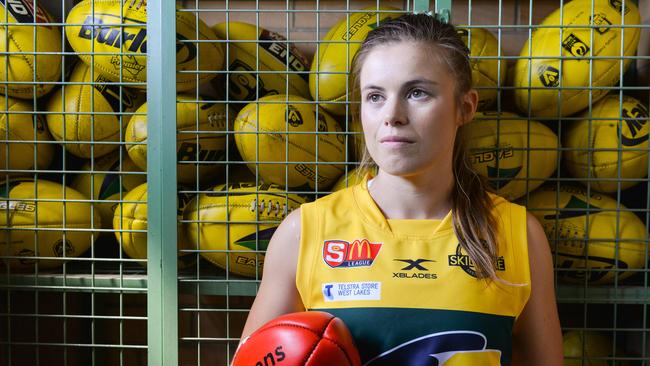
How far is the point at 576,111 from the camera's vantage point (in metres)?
1.51

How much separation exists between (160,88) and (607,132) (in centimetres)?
108

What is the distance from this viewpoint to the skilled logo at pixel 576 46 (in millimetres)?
1437

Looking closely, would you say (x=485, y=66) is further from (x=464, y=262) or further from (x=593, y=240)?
(x=464, y=262)

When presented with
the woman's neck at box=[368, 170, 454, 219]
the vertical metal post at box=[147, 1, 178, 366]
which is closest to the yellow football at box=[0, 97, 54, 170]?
the vertical metal post at box=[147, 1, 178, 366]

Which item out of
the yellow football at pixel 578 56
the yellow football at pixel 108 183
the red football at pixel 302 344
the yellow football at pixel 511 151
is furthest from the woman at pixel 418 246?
the yellow football at pixel 108 183

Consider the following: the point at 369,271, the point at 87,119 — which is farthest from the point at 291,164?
the point at 87,119

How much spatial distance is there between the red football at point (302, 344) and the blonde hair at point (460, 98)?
0.29m

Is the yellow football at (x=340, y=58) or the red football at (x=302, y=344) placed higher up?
the yellow football at (x=340, y=58)

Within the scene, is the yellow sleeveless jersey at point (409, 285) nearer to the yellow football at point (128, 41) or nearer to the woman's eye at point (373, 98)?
the woman's eye at point (373, 98)

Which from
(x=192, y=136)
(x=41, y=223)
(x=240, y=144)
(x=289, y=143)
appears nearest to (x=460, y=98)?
(x=289, y=143)

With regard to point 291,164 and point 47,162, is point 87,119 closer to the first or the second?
point 47,162

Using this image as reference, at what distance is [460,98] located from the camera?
113 cm

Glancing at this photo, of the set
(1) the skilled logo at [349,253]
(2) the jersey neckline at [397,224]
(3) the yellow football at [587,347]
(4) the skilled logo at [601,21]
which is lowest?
(3) the yellow football at [587,347]

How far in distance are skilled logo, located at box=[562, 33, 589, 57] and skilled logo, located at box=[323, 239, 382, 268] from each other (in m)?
0.72
